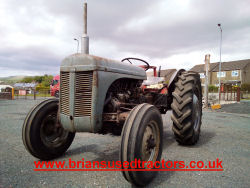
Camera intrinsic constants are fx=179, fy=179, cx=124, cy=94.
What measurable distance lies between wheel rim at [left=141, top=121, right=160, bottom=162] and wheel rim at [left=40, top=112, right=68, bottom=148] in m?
1.50

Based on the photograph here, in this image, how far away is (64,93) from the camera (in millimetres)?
2537

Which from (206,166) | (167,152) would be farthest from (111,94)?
(206,166)

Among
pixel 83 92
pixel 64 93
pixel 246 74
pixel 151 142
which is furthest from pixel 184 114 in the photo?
pixel 246 74

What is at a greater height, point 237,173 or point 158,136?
point 158,136

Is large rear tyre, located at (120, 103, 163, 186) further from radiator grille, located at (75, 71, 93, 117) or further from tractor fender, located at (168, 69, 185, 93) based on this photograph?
tractor fender, located at (168, 69, 185, 93)

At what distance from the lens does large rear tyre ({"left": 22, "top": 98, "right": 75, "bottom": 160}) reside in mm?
2666

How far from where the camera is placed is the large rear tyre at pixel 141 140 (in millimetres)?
1926

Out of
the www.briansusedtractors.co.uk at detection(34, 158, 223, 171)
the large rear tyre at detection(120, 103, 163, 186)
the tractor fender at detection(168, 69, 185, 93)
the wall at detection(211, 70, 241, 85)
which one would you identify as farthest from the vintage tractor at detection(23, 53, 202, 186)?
the wall at detection(211, 70, 241, 85)

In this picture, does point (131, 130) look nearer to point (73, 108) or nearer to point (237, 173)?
point (73, 108)

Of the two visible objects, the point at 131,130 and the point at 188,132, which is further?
the point at 188,132

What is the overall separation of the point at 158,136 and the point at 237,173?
1.26 meters

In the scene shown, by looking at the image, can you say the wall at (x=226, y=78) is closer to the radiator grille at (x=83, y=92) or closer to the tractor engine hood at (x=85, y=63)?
the tractor engine hood at (x=85, y=63)

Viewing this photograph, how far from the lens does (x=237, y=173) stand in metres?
2.55

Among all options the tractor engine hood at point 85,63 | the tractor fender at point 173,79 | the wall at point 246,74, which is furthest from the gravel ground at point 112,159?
the wall at point 246,74
